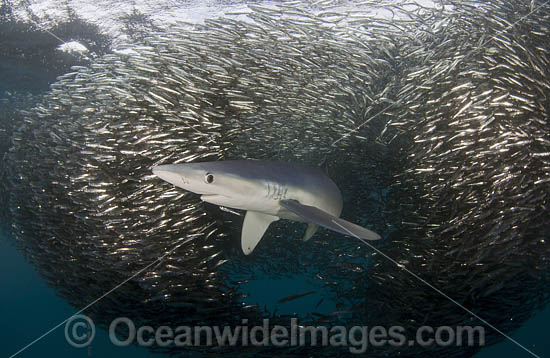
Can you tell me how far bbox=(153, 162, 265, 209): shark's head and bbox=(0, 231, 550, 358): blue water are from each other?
23499mm

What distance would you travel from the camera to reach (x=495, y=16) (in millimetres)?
4738

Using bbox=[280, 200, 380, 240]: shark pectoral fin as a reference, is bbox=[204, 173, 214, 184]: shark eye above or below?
above

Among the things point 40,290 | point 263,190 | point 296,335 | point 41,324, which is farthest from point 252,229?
point 40,290

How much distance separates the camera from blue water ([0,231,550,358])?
3179cm

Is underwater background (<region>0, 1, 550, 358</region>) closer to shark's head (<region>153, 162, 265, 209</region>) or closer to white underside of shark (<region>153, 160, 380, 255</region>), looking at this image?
white underside of shark (<region>153, 160, 380, 255</region>)

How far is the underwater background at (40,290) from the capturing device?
1392 centimetres

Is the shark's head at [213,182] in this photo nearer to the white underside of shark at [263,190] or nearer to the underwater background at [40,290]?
the white underside of shark at [263,190]

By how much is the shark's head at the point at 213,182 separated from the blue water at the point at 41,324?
23.5m

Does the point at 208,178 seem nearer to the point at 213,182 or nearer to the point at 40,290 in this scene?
the point at 213,182

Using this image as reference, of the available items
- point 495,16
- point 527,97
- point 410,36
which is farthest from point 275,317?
point 495,16

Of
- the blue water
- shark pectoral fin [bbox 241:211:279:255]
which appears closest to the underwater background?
the blue water

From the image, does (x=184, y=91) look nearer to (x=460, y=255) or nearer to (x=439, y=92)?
(x=439, y=92)

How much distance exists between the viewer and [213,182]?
3648mm

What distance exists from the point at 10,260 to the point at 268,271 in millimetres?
63357
